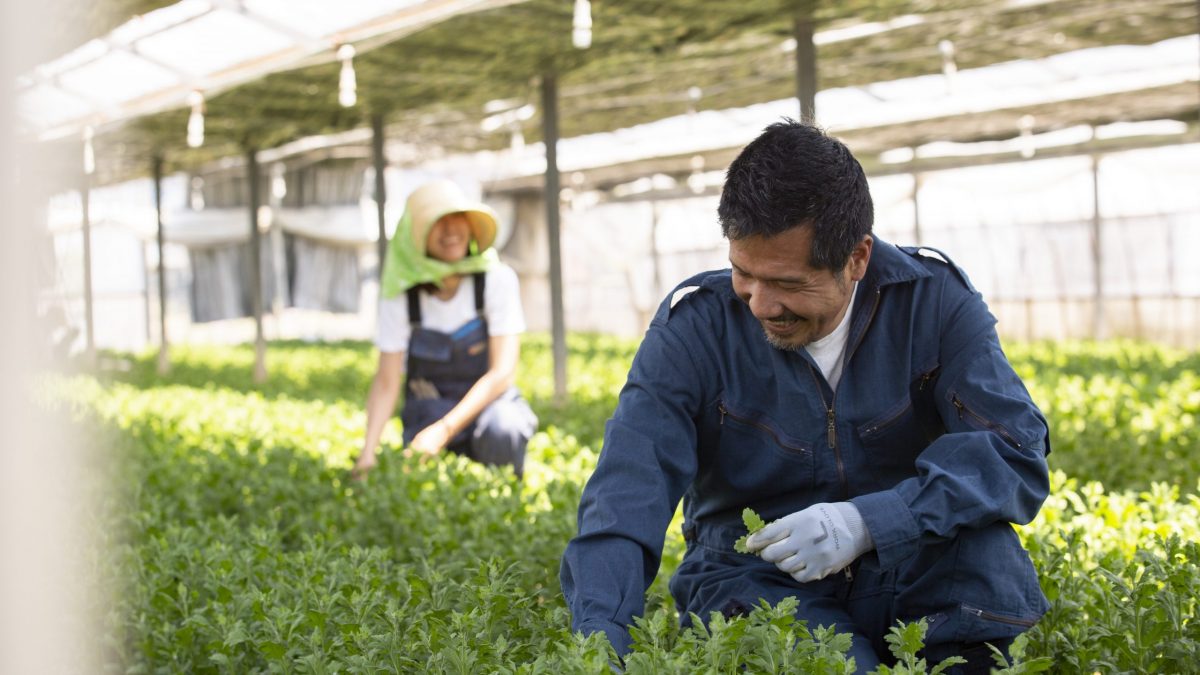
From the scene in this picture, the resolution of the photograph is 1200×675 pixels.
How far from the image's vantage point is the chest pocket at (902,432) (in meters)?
2.60

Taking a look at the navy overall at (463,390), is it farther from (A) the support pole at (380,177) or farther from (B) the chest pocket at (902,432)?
(A) the support pole at (380,177)

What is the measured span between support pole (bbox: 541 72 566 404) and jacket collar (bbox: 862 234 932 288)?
7.32m

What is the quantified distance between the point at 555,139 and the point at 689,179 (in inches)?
433

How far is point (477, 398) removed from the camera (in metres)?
5.14

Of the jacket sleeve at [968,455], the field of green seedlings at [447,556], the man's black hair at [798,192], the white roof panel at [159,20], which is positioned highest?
the white roof panel at [159,20]

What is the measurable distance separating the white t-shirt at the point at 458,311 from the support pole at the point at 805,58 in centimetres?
260

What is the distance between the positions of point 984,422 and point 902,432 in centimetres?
20

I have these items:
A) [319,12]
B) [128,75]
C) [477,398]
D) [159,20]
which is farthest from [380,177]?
[477,398]

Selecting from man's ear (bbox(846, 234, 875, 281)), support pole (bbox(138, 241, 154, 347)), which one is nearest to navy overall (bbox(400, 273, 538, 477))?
man's ear (bbox(846, 234, 875, 281))

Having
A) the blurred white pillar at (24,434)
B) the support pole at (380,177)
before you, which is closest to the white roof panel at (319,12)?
the support pole at (380,177)

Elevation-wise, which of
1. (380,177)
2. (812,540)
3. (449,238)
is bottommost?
(812,540)

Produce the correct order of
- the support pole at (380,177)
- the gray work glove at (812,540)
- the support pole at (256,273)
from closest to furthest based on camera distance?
the gray work glove at (812,540)
the support pole at (380,177)
the support pole at (256,273)

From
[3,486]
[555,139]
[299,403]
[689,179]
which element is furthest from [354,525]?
[689,179]

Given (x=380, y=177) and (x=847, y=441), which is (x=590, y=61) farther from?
(x=847, y=441)
